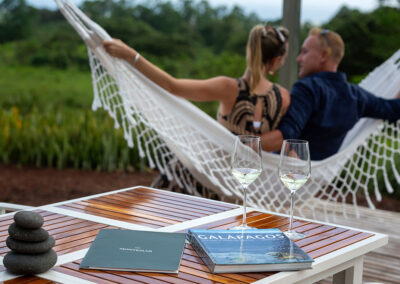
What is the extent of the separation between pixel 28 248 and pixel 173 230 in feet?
1.33

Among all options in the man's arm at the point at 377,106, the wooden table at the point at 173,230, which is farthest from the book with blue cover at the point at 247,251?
the man's arm at the point at 377,106

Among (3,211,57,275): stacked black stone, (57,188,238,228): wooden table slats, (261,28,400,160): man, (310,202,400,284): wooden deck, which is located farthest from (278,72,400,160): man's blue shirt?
(3,211,57,275): stacked black stone

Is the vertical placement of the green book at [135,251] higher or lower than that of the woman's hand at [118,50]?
lower

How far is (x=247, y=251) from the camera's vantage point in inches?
49.5

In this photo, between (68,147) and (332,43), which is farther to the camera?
(68,147)

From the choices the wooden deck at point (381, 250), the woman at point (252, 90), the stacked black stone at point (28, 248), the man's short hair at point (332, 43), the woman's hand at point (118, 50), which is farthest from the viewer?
the man's short hair at point (332, 43)

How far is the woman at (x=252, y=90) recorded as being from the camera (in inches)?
106

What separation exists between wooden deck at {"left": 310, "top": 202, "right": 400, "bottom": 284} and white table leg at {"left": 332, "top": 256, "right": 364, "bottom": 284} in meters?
0.96

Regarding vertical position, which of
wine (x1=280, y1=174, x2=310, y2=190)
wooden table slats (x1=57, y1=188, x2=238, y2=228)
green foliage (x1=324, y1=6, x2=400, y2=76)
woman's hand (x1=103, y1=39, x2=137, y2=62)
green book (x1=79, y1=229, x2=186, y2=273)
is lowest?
green book (x1=79, y1=229, x2=186, y2=273)

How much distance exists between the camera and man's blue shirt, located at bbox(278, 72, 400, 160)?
276cm

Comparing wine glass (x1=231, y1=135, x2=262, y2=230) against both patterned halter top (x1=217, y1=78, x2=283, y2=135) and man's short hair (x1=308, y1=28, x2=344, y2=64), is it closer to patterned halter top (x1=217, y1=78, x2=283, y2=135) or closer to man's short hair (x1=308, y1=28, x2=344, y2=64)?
patterned halter top (x1=217, y1=78, x2=283, y2=135)

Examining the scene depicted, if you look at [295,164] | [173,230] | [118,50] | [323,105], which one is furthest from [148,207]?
[323,105]

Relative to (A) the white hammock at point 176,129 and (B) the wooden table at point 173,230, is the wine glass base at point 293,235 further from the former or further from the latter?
(A) the white hammock at point 176,129

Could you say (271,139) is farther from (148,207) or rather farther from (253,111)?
(148,207)
